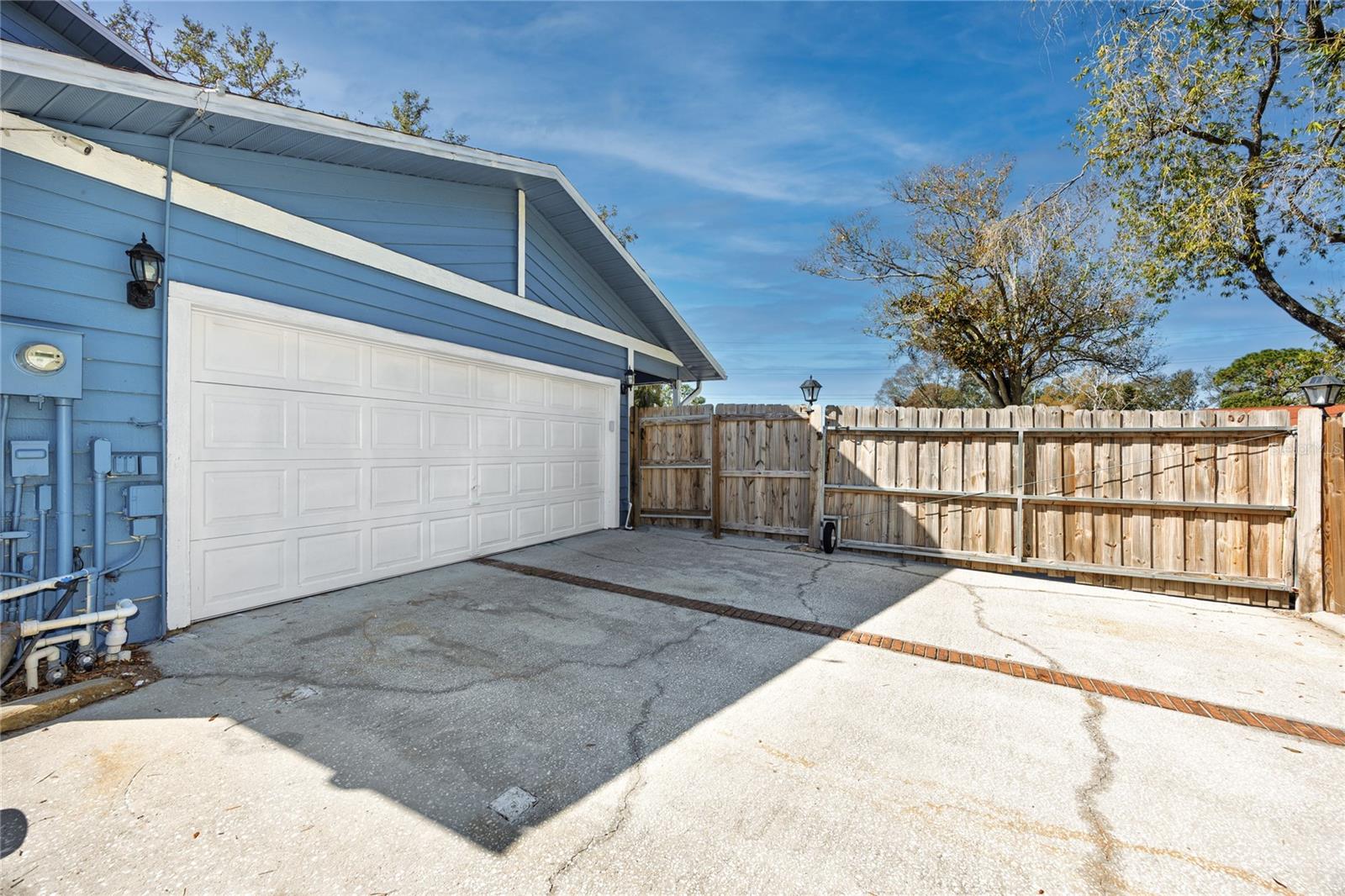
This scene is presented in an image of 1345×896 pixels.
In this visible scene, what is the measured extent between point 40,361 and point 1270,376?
2545cm

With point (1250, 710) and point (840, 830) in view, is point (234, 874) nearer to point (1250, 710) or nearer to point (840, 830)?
point (840, 830)

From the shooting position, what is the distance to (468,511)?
6055 mm

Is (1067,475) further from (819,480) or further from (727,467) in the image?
(727,467)

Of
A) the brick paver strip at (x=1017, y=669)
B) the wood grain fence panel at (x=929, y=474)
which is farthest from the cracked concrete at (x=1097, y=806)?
the wood grain fence panel at (x=929, y=474)

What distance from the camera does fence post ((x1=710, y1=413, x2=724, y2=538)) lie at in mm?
7828

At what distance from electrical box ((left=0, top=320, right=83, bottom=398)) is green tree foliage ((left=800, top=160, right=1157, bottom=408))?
13994mm

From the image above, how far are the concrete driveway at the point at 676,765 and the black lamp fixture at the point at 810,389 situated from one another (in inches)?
178

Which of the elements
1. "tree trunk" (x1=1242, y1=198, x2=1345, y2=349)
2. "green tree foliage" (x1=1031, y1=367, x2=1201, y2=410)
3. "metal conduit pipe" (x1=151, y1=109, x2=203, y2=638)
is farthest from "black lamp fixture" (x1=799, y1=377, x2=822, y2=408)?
"green tree foliage" (x1=1031, y1=367, x2=1201, y2=410)

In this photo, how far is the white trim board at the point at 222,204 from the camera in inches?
124

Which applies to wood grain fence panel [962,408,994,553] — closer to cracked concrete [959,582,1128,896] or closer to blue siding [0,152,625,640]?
cracked concrete [959,582,1128,896]

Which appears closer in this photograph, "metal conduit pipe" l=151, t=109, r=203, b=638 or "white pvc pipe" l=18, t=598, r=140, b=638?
"white pvc pipe" l=18, t=598, r=140, b=638

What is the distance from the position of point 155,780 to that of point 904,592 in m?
5.11

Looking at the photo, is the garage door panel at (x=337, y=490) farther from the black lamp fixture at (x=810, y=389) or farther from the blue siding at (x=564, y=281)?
the black lamp fixture at (x=810, y=389)

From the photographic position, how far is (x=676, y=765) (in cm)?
234
